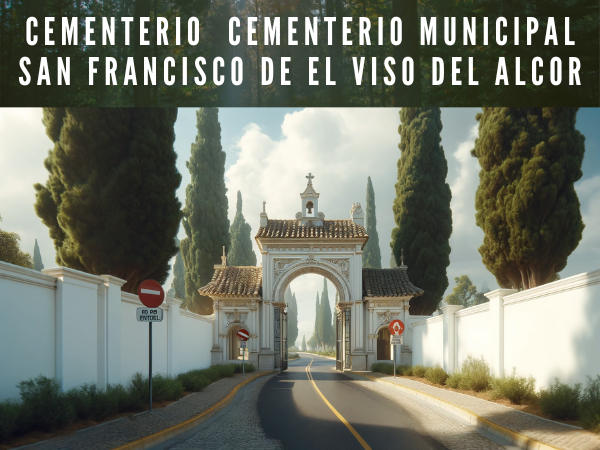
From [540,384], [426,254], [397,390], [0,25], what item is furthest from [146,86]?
[426,254]

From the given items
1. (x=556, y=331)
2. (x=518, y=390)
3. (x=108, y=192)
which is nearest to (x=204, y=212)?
(x=108, y=192)

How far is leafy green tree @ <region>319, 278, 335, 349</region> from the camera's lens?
102m

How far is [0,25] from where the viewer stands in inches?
730

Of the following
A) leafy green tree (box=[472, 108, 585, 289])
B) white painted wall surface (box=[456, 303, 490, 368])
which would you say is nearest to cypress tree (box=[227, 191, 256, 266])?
leafy green tree (box=[472, 108, 585, 289])

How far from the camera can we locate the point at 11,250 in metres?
30.5

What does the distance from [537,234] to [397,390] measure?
839 centimetres

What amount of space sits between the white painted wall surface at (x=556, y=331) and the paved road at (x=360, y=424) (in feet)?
8.76

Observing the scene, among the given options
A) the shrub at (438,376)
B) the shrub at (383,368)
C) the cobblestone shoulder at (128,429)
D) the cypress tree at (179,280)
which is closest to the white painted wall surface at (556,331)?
the shrub at (438,376)

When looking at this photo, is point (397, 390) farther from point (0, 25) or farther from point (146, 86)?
point (0, 25)

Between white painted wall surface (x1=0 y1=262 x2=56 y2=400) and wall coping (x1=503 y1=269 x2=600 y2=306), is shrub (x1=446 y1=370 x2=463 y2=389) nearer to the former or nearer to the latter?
wall coping (x1=503 y1=269 x2=600 y2=306)

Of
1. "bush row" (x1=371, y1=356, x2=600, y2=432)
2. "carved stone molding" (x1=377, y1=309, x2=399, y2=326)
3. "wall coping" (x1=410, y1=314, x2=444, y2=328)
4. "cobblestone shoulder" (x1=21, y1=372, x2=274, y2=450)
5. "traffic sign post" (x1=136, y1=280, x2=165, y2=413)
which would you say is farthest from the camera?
"carved stone molding" (x1=377, y1=309, x2=399, y2=326)

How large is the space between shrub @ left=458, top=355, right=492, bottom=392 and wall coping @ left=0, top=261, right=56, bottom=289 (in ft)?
39.3

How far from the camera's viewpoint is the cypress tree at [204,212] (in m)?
43.3

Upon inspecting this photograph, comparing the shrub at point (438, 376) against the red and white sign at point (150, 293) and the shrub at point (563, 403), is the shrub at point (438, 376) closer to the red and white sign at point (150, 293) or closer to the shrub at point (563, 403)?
the shrub at point (563, 403)
